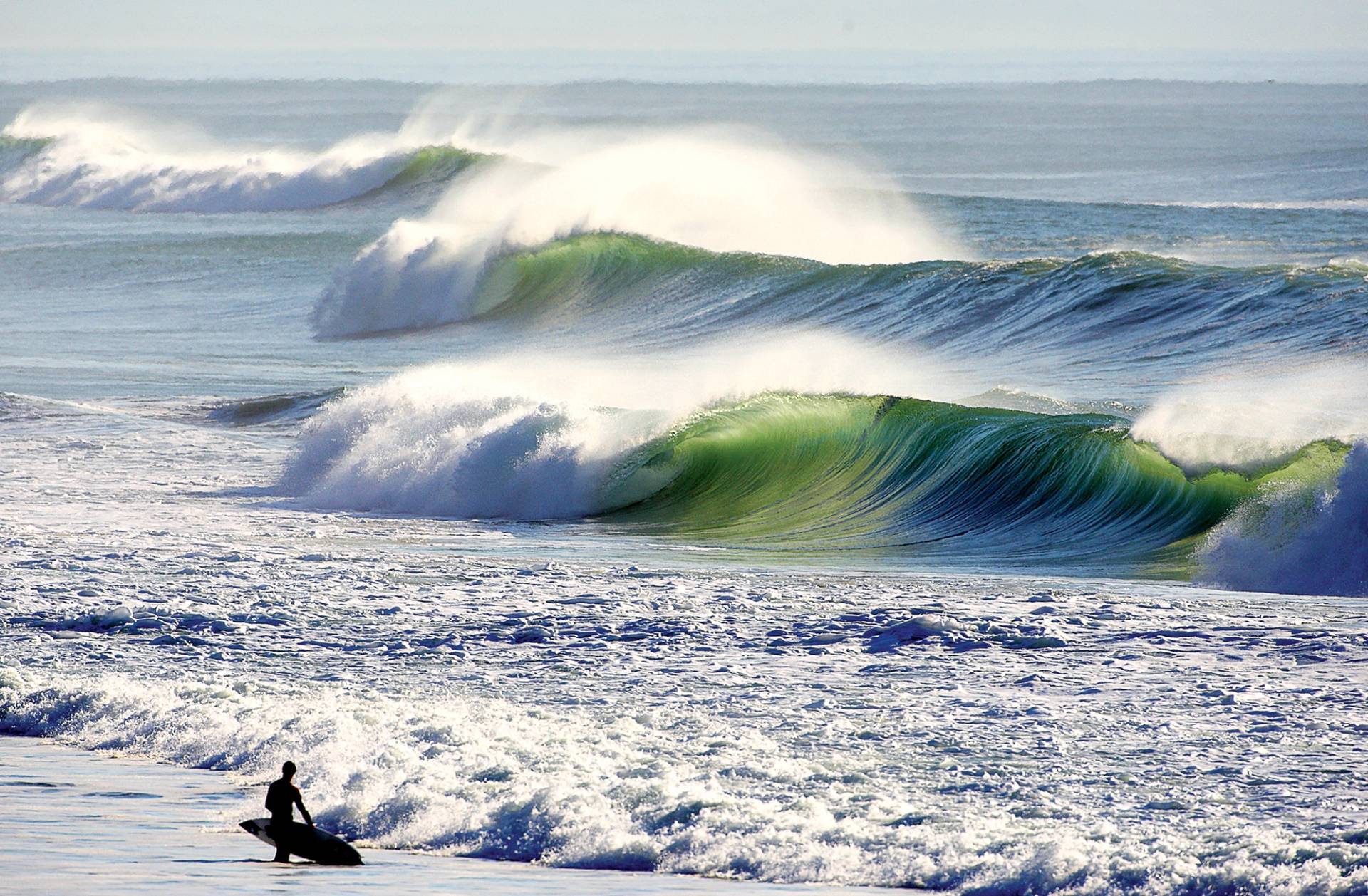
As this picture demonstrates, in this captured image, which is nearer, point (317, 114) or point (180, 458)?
point (180, 458)

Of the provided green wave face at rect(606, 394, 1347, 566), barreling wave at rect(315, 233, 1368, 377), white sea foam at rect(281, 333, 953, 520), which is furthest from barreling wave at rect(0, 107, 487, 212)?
green wave face at rect(606, 394, 1347, 566)

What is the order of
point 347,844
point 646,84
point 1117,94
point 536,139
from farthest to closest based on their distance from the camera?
point 646,84
point 1117,94
point 536,139
point 347,844

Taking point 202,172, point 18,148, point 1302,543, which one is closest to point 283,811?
point 1302,543

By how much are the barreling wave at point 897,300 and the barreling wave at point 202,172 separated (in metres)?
15.9

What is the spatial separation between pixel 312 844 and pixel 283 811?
156 mm

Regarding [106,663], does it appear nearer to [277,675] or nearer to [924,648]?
[277,675]

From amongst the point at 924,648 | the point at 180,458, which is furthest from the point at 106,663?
the point at 180,458

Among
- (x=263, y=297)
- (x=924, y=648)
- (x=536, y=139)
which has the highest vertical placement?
(x=536, y=139)

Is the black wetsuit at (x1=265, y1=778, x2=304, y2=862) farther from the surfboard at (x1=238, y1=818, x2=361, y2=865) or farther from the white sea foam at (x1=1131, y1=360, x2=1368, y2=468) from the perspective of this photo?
the white sea foam at (x1=1131, y1=360, x2=1368, y2=468)

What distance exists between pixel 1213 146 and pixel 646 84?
430ft

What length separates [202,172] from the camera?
1827 inches

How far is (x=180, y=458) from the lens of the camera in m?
15.5


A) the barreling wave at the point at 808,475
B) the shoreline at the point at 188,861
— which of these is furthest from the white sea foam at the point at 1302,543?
the shoreline at the point at 188,861

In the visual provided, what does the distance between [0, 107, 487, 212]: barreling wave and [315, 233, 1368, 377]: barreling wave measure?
15.9 meters
